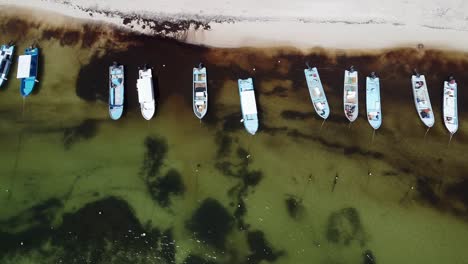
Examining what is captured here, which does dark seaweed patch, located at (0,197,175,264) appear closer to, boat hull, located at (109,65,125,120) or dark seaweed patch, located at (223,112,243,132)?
boat hull, located at (109,65,125,120)

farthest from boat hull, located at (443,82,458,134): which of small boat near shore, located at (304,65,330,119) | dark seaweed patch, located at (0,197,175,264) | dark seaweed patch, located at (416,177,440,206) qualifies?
dark seaweed patch, located at (0,197,175,264)

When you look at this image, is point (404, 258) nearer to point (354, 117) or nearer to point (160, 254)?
point (354, 117)

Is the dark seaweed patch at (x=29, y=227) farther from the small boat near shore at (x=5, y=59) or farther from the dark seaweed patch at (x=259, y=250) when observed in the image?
the dark seaweed patch at (x=259, y=250)

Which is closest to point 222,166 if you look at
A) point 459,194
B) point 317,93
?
point 317,93

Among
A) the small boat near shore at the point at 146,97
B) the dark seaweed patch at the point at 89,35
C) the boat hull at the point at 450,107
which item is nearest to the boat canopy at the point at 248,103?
the small boat near shore at the point at 146,97

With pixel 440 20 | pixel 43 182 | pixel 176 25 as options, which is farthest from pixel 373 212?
pixel 43 182

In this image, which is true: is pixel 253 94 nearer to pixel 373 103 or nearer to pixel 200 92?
pixel 200 92

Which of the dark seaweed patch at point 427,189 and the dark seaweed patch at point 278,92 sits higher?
the dark seaweed patch at point 278,92
